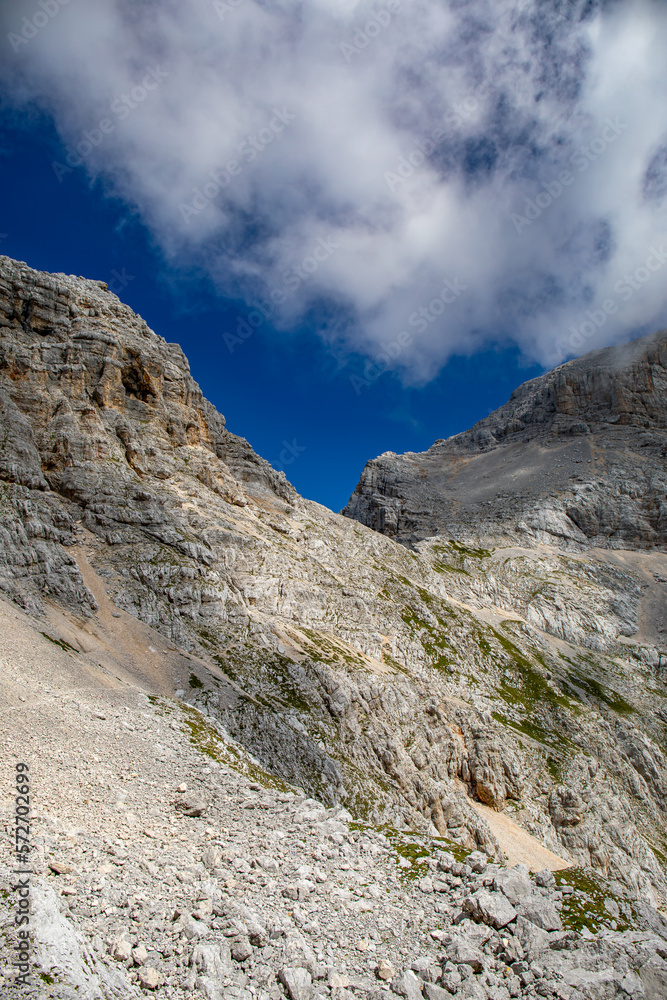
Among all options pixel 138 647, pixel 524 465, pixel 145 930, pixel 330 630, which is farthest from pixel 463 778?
pixel 524 465

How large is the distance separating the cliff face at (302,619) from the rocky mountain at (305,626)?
270 mm

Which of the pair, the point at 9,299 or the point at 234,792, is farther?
the point at 9,299

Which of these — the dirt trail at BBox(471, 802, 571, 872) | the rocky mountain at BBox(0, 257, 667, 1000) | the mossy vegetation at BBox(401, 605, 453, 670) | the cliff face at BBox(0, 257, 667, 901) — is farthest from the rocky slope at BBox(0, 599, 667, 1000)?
the mossy vegetation at BBox(401, 605, 453, 670)

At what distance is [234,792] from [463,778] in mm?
36871

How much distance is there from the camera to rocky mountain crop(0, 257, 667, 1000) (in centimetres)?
3925

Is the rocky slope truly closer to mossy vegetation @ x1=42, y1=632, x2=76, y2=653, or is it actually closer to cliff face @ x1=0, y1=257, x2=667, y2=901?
mossy vegetation @ x1=42, y1=632, x2=76, y2=653

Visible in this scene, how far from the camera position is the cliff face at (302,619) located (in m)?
42.2

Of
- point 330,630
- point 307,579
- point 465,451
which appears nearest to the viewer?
point 330,630

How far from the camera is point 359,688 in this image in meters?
49.2

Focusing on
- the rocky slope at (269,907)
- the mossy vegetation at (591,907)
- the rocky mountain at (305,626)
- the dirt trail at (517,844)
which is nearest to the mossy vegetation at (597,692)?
the rocky mountain at (305,626)

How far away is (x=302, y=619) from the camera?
196ft

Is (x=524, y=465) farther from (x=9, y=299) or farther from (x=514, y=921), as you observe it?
(x=514, y=921)

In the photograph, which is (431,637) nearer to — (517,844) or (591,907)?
(517,844)

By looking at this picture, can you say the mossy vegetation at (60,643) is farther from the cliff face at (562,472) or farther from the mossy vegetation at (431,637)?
the cliff face at (562,472)
